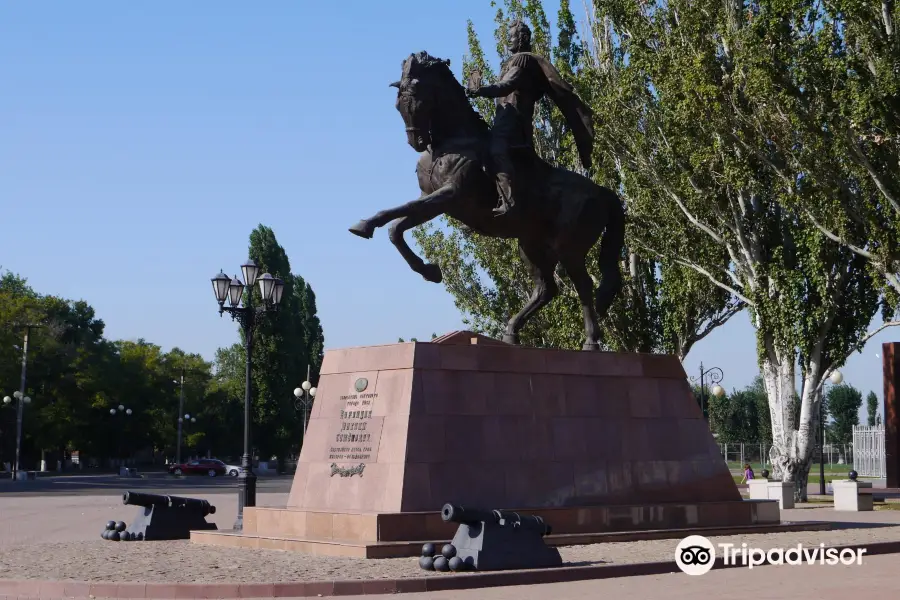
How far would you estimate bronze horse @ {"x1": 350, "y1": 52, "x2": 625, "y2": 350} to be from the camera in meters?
13.9

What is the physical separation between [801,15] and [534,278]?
11036mm

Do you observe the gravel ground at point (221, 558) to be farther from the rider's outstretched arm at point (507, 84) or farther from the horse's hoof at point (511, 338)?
the rider's outstretched arm at point (507, 84)

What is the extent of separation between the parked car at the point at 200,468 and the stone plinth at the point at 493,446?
2003 inches

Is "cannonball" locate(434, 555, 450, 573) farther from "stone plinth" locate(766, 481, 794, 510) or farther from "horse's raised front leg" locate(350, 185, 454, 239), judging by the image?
"stone plinth" locate(766, 481, 794, 510)

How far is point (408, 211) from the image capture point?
13602 mm

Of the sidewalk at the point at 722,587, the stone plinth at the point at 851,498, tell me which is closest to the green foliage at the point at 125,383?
the stone plinth at the point at 851,498

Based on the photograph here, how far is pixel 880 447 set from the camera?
50.6m

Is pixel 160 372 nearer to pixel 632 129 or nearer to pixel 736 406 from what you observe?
pixel 736 406

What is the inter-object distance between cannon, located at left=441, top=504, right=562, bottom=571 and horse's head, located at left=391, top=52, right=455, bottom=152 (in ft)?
16.5

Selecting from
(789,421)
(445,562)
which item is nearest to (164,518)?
(445,562)

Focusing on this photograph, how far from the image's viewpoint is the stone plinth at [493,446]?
1313 centimetres

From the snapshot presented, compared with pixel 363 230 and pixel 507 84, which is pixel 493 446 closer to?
pixel 363 230

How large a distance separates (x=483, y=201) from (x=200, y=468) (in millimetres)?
52536

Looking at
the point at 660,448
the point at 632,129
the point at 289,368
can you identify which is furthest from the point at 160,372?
the point at 660,448
